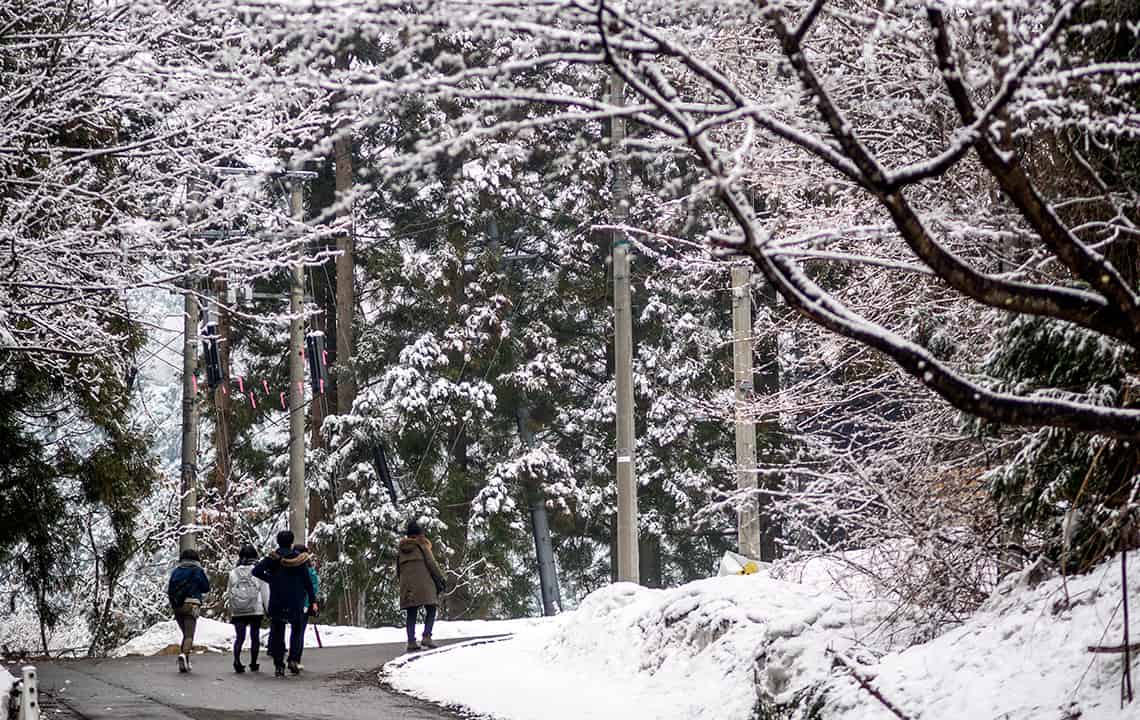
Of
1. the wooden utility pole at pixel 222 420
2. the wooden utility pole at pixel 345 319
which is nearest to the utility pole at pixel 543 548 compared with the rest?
the wooden utility pole at pixel 345 319

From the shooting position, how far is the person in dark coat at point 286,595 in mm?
14859

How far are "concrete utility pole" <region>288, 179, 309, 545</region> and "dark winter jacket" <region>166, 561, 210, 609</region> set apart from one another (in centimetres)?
649

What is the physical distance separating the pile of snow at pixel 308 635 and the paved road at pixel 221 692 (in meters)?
2.46

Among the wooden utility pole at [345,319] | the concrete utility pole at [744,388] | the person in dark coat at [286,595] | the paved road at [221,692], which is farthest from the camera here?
the wooden utility pole at [345,319]

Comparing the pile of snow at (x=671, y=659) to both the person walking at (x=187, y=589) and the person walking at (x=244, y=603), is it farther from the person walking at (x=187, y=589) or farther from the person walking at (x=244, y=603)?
the person walking at (x=187, y=589)

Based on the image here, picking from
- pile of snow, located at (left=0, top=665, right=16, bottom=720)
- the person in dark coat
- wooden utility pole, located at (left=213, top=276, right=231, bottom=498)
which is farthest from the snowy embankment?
wooden utility pole, located at (left=213, top=276, right=231, bottom=498)

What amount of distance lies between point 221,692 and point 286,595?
7.20 feet

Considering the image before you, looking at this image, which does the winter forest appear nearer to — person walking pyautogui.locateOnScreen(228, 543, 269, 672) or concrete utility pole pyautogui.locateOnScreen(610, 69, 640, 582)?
concrete utility pole pyautogui.locateOnScreen(610, 69, 640, 582)

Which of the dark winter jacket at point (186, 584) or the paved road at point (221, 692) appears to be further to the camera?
the dark winter jacket at point (186, 584)

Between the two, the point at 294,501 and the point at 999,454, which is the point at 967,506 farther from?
the point at 294,501

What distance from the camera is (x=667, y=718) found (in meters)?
10.3

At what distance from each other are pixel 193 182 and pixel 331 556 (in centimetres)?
2102

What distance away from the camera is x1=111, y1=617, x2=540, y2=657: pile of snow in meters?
19.9

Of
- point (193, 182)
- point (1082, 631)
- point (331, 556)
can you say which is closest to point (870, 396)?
point (1082, 631)
